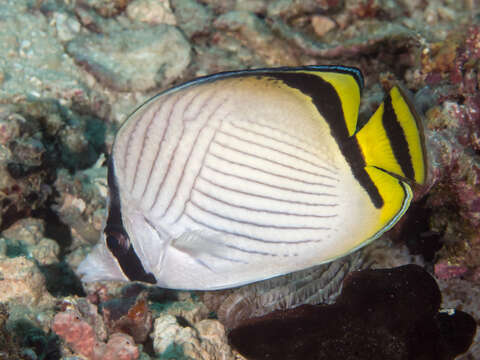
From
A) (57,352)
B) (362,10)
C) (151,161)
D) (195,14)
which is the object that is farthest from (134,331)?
(362,10)

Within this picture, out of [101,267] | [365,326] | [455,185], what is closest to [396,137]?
[365,326]

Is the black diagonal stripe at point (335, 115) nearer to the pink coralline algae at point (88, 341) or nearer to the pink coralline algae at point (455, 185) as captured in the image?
the pink coralline algae at point (455, 185)

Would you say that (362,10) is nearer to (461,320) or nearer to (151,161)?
(461,320)

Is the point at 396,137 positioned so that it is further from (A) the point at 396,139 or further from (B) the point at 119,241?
(B) the point at 119,241

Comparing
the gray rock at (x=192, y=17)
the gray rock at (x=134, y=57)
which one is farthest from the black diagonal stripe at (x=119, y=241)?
the gray rock at (x=192, y=17)

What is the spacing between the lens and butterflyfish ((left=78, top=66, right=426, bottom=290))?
50.3 inches

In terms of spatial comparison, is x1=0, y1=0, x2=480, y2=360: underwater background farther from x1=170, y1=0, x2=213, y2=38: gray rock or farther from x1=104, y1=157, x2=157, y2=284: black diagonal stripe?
x1=104, y1=157, x2=157, y2=284: black diagonal stripe

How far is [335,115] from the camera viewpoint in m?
1.29

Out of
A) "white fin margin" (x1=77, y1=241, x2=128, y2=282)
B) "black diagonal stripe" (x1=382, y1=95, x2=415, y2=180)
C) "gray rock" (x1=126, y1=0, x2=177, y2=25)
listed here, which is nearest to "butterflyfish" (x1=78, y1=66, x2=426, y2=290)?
"black diagonal stripe" (x1=382, y1=95, x2=415, y2=180)

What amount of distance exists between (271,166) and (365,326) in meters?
0.93

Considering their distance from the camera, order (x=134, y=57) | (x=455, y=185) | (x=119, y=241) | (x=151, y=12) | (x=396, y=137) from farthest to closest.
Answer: (x=151, y=12) → (x=134, y=57) → (x=455, y=185) → (x=119, y=241) → (x=396, y=137)

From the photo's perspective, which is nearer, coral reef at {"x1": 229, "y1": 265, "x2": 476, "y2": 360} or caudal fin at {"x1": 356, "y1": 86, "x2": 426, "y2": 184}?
caudal fin at {"x1": 356, "y1": 86, "x2": 426, "y2": 184}

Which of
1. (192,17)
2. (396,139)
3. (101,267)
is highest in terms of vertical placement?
(396,139)

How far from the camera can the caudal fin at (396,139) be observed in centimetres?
122
